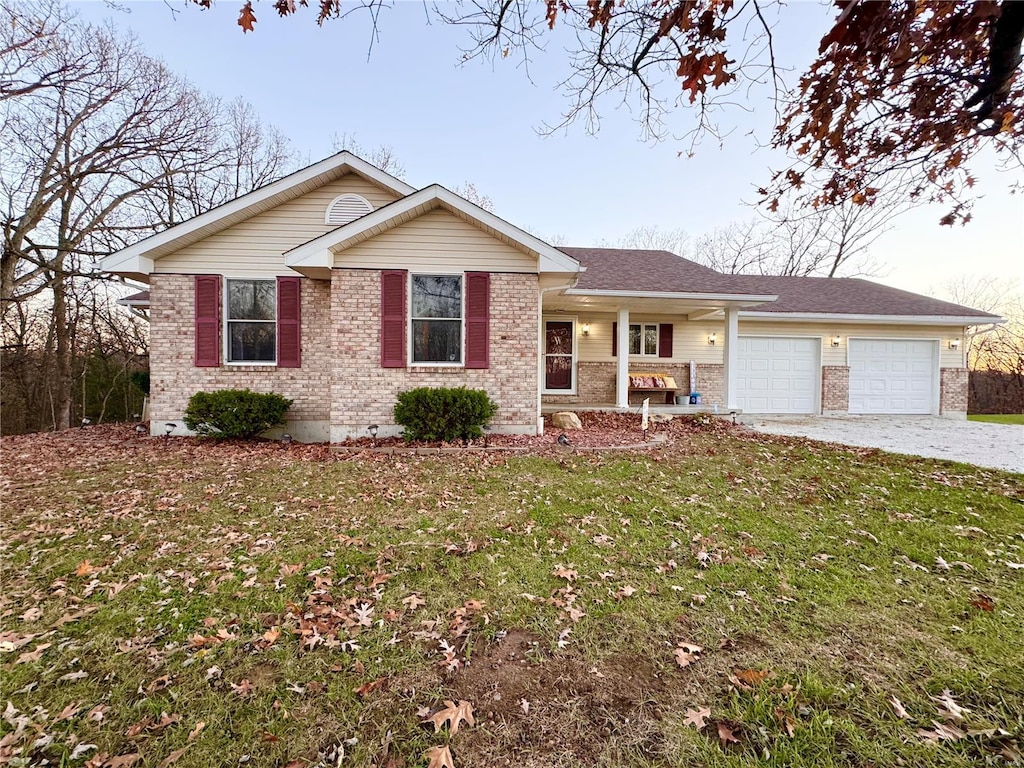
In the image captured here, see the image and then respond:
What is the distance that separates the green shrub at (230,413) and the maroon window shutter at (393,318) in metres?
2.56

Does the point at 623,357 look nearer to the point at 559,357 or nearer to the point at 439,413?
the point at 559,357

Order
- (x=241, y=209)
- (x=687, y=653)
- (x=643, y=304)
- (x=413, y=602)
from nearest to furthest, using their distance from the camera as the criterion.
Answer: (x=687, y=653)
(x=413, y=602)
(x=241, y=209)
(x=643, y=304)

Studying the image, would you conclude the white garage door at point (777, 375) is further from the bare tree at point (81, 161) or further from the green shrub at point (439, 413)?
the bare tree at point (81, 161)

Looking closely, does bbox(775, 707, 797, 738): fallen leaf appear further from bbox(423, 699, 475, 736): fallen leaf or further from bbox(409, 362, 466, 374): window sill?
bbox(409, 362, 466, 374): window sill

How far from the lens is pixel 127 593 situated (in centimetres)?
300

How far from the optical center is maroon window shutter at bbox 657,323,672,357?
44.7 ft

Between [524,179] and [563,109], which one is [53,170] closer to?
[524,179]

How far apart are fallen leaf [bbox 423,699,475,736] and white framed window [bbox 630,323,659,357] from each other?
12671 millimetres

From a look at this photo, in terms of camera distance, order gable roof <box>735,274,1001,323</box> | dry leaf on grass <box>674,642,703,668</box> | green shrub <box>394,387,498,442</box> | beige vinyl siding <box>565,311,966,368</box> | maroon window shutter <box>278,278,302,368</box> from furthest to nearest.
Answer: beige vinyl siding <box>565,311,966,368</box>
gable roof <box>735,274,1001,323</box>
maroon window shutter <box>278,278,302,368</box>
green shrub <box>394,387,498,442</box>
dry leaf on grass <box>674,642,703,668</box>

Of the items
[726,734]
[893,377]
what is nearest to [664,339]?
[893,377]

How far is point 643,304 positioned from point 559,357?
300 cm

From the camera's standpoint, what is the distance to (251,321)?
8.88 metres

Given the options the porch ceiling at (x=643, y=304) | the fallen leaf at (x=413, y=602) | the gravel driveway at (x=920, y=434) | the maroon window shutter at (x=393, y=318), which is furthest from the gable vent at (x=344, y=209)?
the gravel driveway at (x=920, y=434)

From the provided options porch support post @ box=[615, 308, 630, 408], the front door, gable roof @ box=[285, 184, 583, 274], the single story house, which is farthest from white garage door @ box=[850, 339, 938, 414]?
gable roof @ box=[285, 184, 583, 274]
